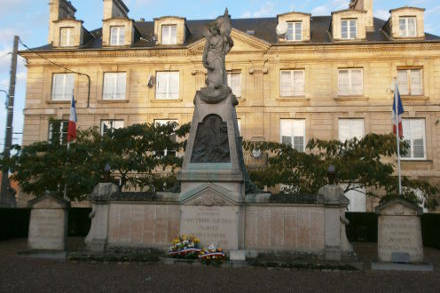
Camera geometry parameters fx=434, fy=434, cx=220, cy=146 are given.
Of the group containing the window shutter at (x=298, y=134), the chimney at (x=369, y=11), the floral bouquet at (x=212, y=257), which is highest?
the chimney at (x=369, y=11)

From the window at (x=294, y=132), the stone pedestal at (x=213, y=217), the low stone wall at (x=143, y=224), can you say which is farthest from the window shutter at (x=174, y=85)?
the stone pedestal at (x=213, y=217)

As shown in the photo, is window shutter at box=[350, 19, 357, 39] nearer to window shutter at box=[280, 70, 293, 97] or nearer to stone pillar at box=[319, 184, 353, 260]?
window shutter at box=[280, 70, 293, 97]

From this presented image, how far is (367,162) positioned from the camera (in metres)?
15.2

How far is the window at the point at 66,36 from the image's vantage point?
90.2ft

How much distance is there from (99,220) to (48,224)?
1501mm

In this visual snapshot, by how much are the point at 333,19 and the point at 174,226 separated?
62.6ft

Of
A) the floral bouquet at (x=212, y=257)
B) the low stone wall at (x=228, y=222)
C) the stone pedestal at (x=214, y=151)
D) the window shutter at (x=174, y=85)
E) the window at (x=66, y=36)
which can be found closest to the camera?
the floral bouquet at (x=212, y=257)

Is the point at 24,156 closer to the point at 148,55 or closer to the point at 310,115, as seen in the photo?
the point at 148,55

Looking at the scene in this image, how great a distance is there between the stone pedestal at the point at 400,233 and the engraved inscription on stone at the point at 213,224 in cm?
348

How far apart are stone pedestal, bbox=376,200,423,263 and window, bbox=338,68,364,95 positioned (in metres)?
15.8

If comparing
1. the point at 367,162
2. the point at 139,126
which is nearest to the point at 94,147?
the point at 139,126

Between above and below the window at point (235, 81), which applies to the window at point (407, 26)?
above

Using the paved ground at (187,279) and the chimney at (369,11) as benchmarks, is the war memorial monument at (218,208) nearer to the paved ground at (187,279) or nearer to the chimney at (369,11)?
the paved ground at (187,279)

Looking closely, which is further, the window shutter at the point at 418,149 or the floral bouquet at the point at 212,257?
the window shutter at the point at 418,149
